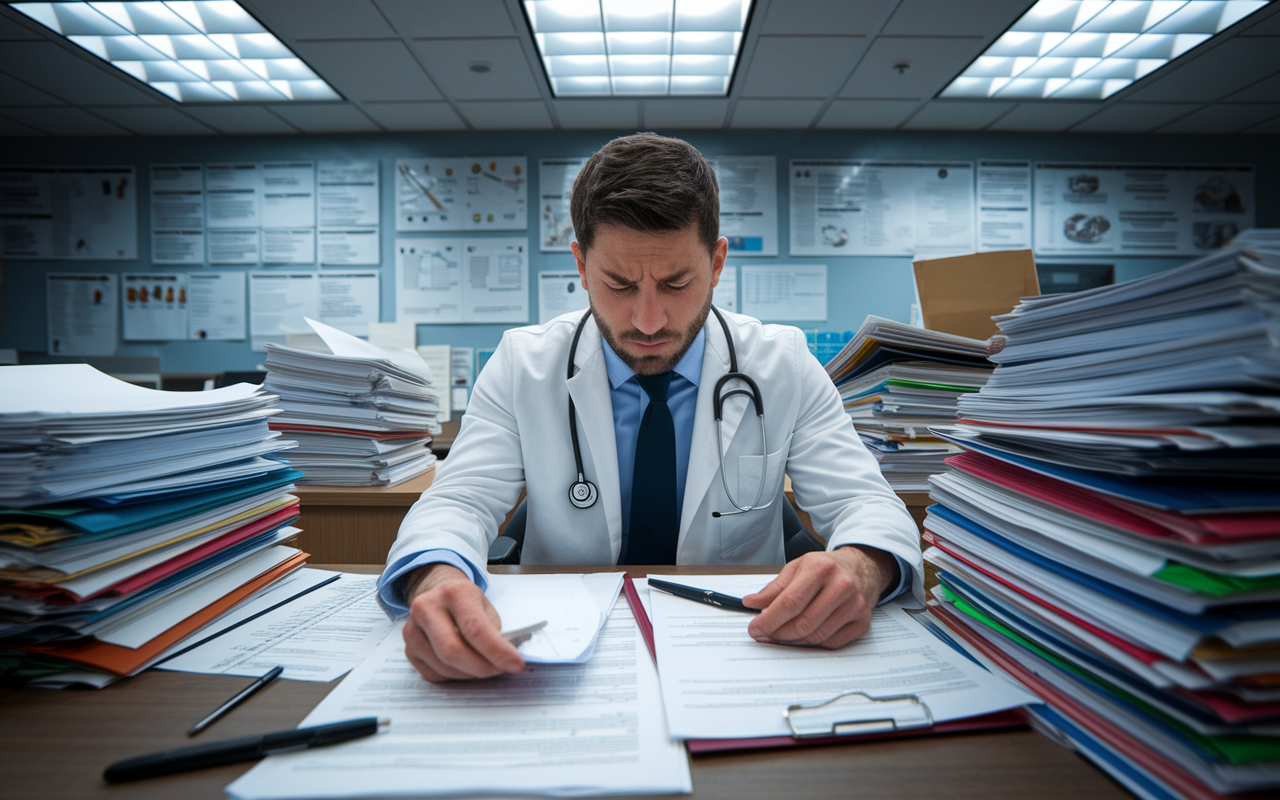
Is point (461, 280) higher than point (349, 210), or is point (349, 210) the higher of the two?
→ point (349, 210)

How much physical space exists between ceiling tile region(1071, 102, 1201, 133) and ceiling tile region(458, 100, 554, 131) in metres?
3.15

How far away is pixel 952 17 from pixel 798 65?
644 millimetres

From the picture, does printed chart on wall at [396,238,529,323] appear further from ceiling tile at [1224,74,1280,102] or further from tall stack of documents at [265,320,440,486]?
ceiling tile at [1224,74,1280,102]

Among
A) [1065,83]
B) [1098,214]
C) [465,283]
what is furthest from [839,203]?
[465,283]

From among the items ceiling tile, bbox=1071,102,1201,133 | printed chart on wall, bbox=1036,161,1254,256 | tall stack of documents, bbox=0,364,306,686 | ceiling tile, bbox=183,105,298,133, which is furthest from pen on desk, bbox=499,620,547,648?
ceiling tile, bbox=1071,102,1201,133

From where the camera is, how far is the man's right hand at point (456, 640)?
0.47 meters

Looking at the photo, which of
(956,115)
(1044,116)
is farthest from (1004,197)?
(956,115)

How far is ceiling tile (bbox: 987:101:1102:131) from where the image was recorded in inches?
116

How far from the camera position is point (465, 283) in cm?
327

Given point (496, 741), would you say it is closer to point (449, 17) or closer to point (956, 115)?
point (449, 17)

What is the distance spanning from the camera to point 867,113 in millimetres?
3053

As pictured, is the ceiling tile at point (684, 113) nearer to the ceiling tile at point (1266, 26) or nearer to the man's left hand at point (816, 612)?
the ceiling tile at point (1266, 26)

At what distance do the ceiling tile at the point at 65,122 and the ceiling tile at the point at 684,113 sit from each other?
312 cm

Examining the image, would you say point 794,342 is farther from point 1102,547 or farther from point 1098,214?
point 1098,214
